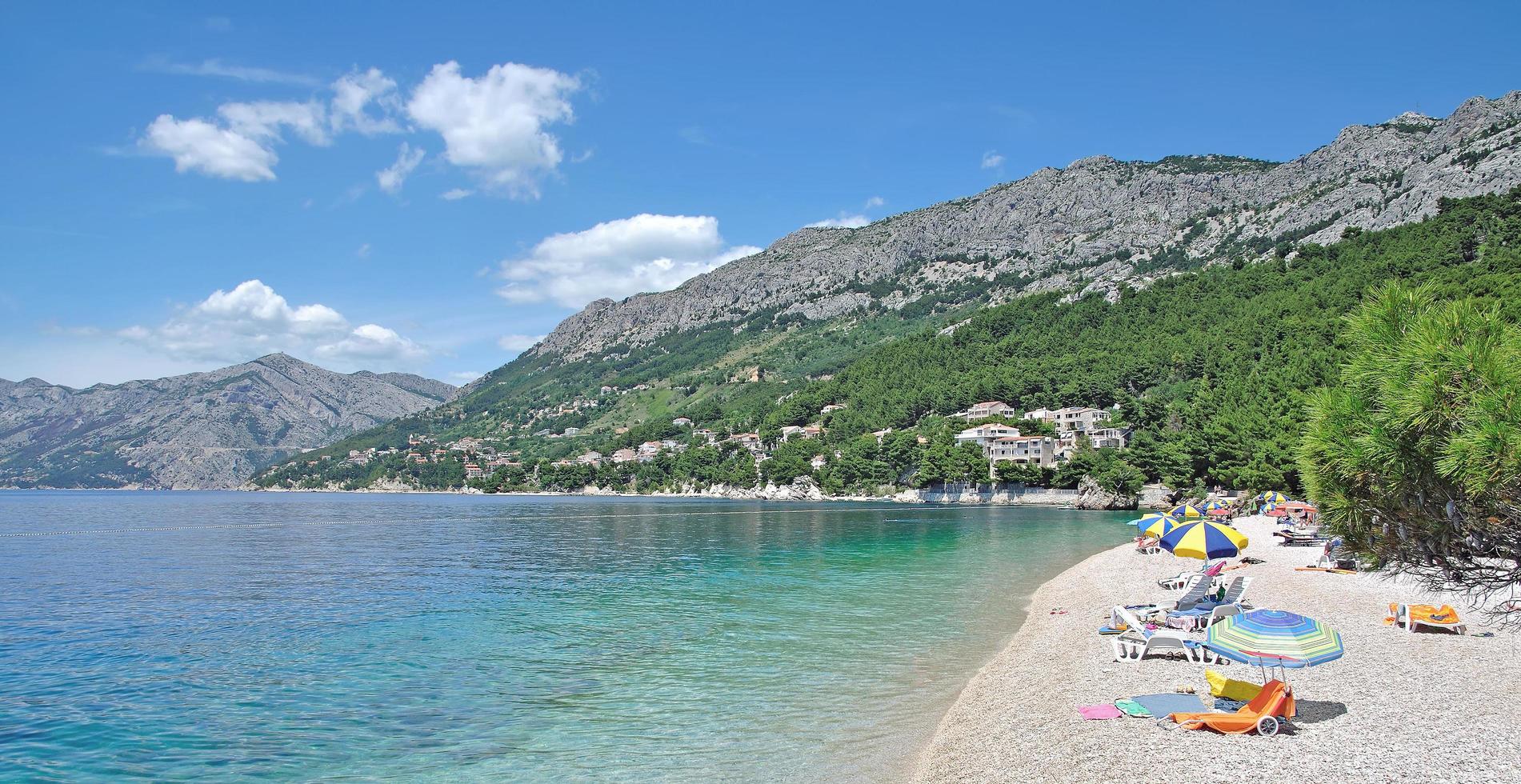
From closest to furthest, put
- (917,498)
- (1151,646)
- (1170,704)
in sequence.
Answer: (1170,704)
(1151,646)
(917,498)

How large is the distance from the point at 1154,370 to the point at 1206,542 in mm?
104575

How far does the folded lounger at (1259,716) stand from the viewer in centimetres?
1023

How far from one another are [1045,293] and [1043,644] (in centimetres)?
16627

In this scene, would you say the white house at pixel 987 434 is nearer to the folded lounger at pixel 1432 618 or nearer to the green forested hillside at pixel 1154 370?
the green forested hillside at pixel 1154 370

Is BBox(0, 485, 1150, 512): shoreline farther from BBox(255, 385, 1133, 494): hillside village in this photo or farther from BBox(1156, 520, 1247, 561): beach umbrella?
BBox(1156, 520, 1247, 561): beach umbrella

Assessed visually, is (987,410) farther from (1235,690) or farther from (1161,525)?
(1235,690)

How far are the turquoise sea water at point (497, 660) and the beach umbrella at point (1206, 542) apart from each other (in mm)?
5260

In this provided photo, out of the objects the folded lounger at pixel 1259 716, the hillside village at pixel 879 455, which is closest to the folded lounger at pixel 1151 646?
the folded lounger at pixel 1259 716

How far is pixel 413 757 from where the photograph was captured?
1181 centimetres

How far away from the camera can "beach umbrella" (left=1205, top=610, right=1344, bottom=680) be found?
10328 millimetres

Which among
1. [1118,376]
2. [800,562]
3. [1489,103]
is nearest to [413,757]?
[800,562]

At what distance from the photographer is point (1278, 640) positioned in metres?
10.6

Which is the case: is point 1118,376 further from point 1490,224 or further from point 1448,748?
point 1448,748

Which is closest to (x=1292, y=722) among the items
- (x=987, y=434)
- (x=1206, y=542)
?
(x=1206, y=542)
